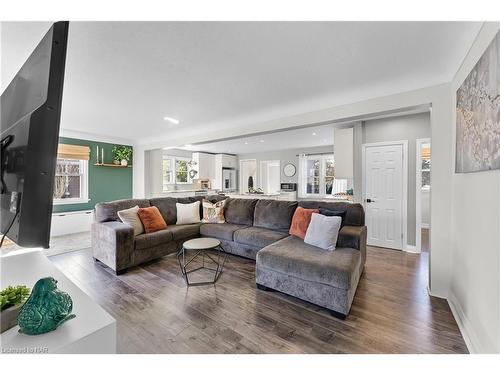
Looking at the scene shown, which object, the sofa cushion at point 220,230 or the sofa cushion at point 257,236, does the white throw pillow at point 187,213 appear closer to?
the sofa cushion at point 220,230

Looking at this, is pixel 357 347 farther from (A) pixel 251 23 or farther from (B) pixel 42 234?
(A) pixel 251 23

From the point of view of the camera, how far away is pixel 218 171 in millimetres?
8602

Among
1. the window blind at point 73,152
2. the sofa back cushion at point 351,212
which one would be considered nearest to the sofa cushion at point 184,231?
the sofa back cushion at point 351,212

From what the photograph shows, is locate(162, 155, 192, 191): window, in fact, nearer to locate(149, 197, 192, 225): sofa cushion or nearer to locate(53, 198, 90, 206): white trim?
locate(53, 198, 90, 206): white trim

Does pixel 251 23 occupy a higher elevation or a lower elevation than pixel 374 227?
higher

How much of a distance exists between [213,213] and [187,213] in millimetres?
471

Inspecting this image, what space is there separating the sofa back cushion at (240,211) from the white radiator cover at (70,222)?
3.47 meters

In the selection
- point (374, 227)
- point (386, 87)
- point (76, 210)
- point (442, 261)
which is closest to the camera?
point (442, 261)

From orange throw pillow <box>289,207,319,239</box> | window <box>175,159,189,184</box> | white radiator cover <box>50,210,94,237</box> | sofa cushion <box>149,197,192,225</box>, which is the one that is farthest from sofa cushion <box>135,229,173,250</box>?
window <box>175,159,189,184</box>

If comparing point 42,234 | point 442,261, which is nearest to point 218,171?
point 442,261

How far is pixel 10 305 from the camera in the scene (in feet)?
2.75

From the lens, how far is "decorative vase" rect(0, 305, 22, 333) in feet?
2.60

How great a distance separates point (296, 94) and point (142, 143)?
446 cm

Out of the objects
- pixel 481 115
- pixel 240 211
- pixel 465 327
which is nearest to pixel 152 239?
pixel 240 211
